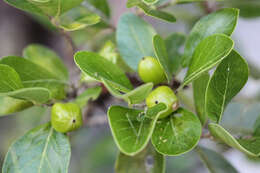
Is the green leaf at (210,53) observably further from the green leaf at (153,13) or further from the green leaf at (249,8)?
the green leaf at (249,8)

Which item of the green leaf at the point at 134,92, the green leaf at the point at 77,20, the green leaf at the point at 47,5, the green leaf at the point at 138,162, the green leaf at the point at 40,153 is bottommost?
the green leaf at the point at 138,162

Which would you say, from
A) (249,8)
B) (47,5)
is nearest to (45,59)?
(47,5)

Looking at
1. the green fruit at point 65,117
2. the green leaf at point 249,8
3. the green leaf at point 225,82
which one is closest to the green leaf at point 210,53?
the green leaf at point 225,82

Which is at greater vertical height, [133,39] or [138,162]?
[133,39]

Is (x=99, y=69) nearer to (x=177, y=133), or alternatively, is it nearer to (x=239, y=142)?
(x=177, y=133)

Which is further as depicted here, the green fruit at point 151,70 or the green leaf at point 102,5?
the green leaf at point 102,5

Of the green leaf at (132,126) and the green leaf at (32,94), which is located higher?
the green leaf at (32,94)
